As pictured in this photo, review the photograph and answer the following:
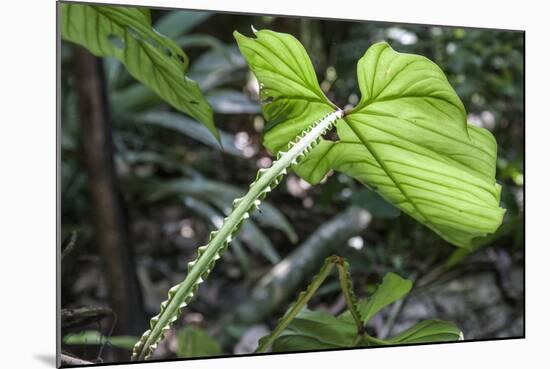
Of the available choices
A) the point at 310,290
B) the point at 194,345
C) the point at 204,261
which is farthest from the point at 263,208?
the point at 204,261

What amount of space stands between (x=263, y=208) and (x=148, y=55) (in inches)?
39.2

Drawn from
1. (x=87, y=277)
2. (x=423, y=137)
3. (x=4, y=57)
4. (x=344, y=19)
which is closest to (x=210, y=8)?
(x=344, y=19)

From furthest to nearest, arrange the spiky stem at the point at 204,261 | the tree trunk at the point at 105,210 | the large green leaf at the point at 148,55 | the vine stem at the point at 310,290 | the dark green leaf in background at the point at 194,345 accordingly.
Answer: the tree trunk at the point at 105,210, the dark green leaf in background at the point at 194,345, the large green leaf at the point at 148,55, the vine stem at the point at 310,290, the spiky stem at the point at 204,261

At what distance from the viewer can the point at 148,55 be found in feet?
3.83

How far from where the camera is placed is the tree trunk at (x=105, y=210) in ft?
6.13

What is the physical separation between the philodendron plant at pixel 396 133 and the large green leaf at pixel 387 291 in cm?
13

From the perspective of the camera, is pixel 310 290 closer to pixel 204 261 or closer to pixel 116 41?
pixel 204 261

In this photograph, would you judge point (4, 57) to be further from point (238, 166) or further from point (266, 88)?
point (238, 166)

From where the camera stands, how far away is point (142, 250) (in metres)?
2.18

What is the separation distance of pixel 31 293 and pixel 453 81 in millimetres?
1078

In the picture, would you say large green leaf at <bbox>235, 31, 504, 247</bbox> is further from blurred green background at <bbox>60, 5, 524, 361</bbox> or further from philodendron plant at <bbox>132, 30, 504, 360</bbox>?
blurred green background at <bbox>60, 5, 524, 361</bbox>

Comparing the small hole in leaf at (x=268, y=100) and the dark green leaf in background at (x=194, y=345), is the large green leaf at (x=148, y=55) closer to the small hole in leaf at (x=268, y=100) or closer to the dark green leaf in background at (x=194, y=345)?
the small hole in leaf at (x=268, y=100)

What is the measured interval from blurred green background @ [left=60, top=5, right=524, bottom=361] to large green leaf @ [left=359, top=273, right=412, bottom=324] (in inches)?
24.5

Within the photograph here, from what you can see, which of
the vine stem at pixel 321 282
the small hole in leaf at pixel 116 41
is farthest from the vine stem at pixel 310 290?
the small hole in leaf at pixel 116 41
